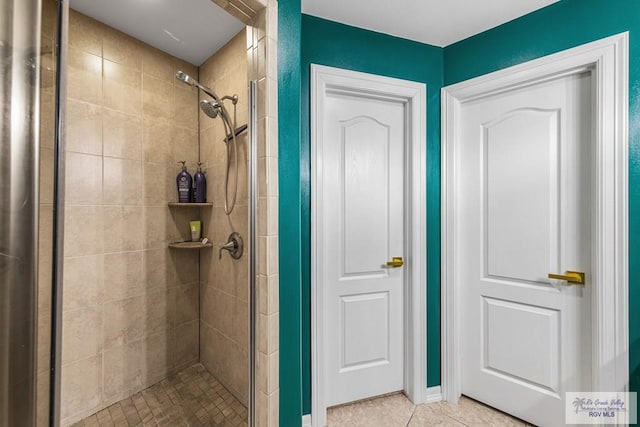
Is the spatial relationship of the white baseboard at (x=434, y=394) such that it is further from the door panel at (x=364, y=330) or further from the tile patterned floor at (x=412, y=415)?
the door panel at (x=364, y=330)

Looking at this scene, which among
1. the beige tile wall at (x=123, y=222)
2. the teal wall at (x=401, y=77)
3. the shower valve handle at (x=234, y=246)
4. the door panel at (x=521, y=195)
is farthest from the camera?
the door panel at (x=521, y=195)

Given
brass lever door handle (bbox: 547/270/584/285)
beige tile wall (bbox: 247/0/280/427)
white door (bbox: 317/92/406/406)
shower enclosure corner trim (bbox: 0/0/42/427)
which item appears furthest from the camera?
white door (bbox: 317/92/406/406)

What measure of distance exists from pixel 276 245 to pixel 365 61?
4.36ft

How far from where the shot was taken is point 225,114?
3.60ft

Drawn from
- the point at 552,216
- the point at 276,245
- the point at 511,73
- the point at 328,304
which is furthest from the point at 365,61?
the point at 328,304

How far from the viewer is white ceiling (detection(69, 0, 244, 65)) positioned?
86 cm

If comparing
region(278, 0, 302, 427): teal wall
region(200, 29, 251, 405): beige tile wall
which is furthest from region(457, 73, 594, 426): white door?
region(200, 29, 251, 405): beige tile wall

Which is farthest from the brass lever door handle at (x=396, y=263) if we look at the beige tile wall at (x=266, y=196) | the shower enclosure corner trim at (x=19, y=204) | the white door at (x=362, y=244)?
the shower enclosure corner trim at (x=19, y=204)

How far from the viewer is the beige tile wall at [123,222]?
834 mm

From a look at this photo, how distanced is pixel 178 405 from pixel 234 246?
573mm

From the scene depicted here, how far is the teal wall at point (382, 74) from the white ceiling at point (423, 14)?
2.5 inches

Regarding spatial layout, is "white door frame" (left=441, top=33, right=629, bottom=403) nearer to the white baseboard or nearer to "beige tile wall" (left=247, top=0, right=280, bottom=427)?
the white baseboard

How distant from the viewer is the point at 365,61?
6.10ft

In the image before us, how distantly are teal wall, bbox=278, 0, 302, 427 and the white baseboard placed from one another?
1.06 meters
